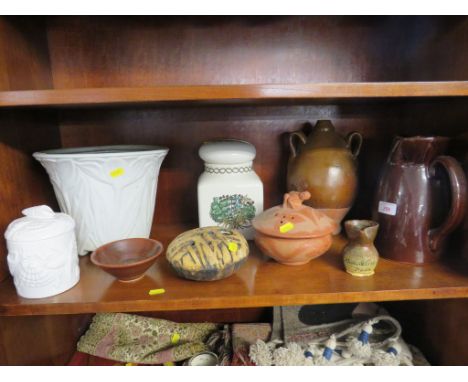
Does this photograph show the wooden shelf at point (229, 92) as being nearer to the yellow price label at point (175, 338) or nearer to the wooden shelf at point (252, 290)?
the wooden shelf at point (252, 290)

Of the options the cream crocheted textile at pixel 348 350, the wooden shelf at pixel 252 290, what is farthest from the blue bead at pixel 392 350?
the wooden shelf at pixel 252 290

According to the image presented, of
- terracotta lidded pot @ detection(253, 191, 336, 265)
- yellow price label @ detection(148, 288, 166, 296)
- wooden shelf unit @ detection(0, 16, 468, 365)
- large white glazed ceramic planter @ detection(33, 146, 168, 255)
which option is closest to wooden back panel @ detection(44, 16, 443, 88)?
wooden shelf unit @ detection(0, 16, 468, 365)

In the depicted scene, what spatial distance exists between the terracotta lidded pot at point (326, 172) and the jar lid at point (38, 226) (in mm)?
461

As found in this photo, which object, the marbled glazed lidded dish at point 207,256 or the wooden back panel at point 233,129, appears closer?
the marbled glazed lidded dish at point 207,256

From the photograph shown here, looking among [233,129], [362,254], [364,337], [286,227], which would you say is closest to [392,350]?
[364,337]

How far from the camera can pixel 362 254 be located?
55 centimetres

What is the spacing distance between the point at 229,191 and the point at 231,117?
0.75 ft

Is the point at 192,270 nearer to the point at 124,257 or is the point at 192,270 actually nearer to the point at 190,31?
the point at 124,257

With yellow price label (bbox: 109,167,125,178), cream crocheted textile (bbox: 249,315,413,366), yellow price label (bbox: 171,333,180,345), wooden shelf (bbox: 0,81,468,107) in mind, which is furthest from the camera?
yellow price label (bbox: 171,333,180,345)

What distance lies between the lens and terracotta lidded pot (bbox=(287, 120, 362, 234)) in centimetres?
67

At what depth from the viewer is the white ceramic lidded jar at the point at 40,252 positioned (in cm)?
48

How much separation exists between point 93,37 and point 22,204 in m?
0.42

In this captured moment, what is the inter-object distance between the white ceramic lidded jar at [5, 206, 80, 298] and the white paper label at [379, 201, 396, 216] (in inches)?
22.0

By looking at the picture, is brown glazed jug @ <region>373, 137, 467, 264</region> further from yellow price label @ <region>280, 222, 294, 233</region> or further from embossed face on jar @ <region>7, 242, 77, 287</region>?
embossed face on jar @ <region>7, 242, 77, 287</region>
